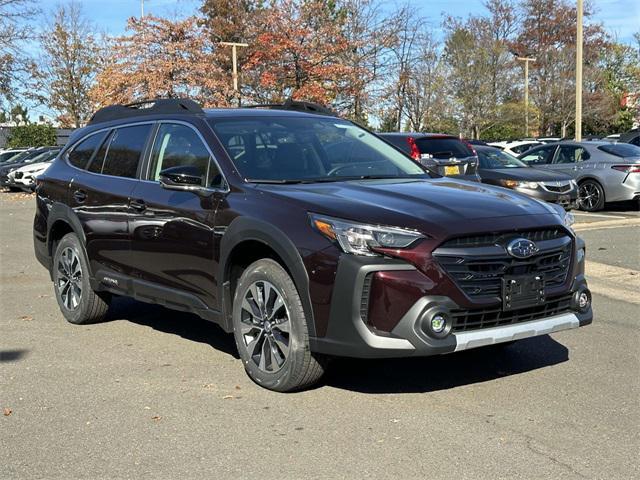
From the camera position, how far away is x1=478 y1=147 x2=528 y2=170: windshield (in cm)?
1534

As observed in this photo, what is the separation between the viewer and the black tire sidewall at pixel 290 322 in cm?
444

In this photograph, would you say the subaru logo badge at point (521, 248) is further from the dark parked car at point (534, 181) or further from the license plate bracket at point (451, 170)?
the dark parked car at point (534, 181)

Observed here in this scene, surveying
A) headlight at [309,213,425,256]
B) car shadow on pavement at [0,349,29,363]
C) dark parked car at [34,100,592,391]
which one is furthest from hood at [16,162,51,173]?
headlight at [309,213,425,256]

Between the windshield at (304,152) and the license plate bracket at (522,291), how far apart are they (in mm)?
1454

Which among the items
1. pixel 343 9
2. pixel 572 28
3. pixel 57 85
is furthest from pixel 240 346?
pixel 572 28

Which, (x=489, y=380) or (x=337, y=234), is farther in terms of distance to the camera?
(x=489, y=380)

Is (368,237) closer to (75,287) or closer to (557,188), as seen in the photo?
(75,287)

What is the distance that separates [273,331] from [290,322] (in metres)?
0.22

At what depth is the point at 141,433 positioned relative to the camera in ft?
13.5

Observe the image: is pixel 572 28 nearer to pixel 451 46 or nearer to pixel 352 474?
pixel 451 46

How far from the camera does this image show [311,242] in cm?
431

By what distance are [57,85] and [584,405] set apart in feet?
171

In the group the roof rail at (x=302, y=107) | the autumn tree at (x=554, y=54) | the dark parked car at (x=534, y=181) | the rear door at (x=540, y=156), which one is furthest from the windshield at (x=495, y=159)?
the autumn tree at (x=554, y=54)

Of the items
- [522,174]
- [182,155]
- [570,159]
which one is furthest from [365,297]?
[570,159]
